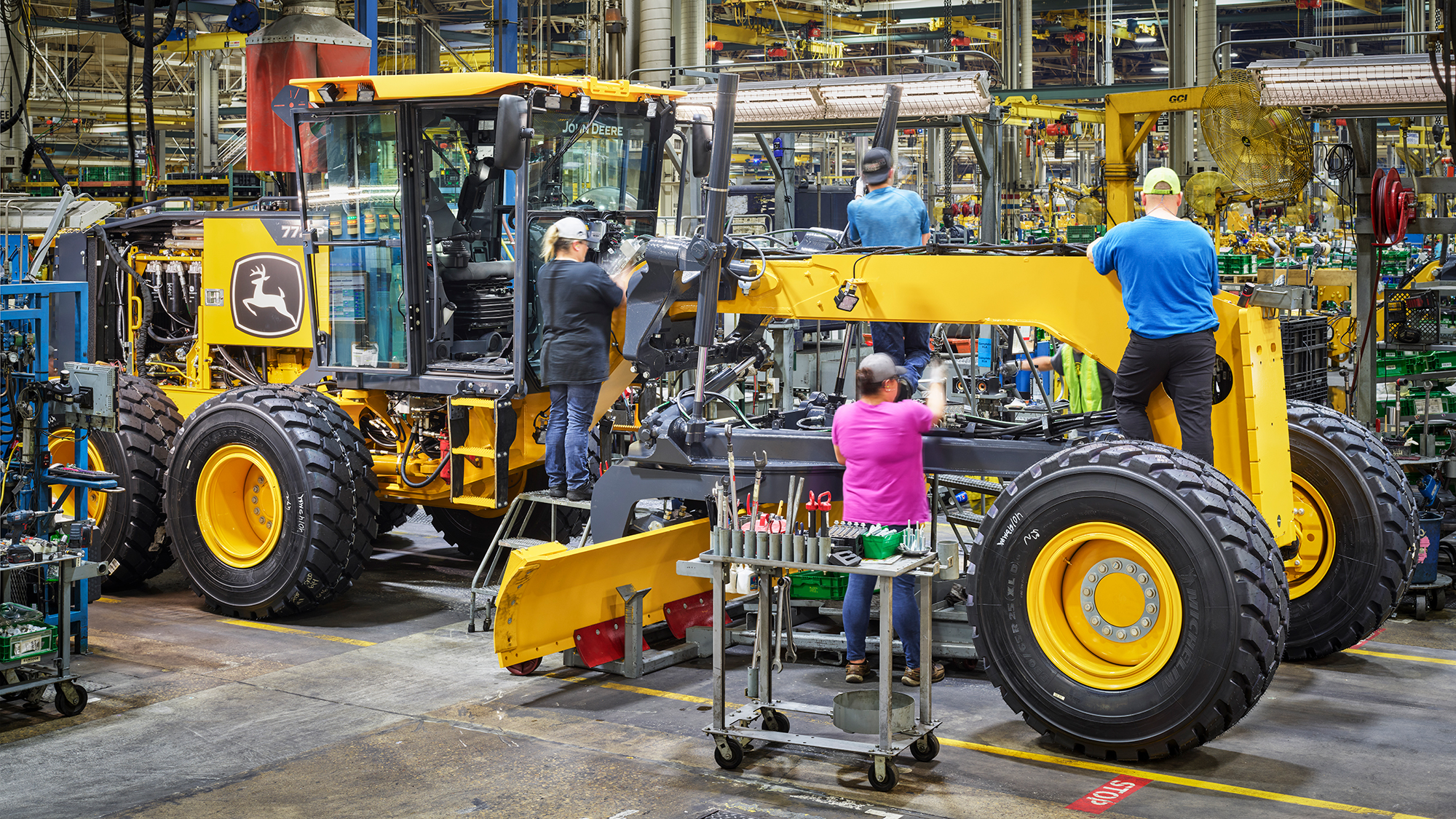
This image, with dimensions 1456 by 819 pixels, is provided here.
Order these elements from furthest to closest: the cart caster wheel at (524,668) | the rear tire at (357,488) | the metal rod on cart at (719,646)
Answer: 1. the rear tire at (357,488)
2. the cart caster wheel at (524,668)
3. the metal rod on cart at (719,646)

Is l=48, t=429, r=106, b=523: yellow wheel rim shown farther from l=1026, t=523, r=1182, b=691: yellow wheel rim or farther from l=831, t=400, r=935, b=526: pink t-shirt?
l=1026, t=523, r=1182, b=691: yellow wheel rim

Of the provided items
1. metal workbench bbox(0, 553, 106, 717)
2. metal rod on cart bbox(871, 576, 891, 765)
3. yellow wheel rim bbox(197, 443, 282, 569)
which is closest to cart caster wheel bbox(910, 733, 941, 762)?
metal rod on cart bbox(871, 576, 891, 765)

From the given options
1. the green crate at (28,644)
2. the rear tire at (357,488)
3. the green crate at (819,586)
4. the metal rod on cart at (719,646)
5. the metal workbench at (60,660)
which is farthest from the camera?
the rear tire at (357,488)

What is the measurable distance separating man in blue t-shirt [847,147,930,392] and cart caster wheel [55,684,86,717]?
4485mm

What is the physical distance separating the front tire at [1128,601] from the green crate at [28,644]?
Answer: 13.8ft

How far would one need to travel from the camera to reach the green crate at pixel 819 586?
8.23m

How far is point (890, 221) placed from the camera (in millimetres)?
8617

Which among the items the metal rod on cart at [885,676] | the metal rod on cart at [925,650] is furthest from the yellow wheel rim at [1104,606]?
the metal rod on cart at [885,676]

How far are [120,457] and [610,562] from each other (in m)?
3.80

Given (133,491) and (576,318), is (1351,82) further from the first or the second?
(133,491)

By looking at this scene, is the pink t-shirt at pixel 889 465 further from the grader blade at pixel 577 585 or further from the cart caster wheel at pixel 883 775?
the grader blade at pixel 577 585

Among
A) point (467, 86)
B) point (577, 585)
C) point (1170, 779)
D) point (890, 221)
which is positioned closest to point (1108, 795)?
point (1170, 779)

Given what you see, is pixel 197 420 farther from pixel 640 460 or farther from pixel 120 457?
pixel 640 460

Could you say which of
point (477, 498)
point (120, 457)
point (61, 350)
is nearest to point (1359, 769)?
point (477, 498)
